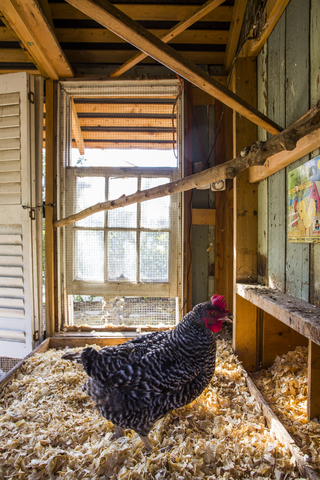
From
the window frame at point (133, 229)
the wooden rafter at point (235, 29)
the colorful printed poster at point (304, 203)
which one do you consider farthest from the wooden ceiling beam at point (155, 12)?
the colorful printed poster at point (304, 203)

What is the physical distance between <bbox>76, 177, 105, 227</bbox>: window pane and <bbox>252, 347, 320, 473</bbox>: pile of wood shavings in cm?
171

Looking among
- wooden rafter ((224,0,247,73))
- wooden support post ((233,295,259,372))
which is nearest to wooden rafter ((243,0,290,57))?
wooden rafter ((224,0,247,73))

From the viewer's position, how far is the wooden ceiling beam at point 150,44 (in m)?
0.92

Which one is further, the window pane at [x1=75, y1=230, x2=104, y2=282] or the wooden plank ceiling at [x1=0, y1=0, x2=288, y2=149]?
the window pane at [x1=75, y1=230, x2=104, y2=282]

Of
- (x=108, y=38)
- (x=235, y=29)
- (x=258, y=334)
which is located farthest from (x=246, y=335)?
(x=108, y=38)

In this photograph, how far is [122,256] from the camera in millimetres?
2238

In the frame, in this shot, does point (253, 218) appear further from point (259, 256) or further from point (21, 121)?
point (21, 121)

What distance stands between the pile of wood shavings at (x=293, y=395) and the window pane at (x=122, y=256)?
1238 mm

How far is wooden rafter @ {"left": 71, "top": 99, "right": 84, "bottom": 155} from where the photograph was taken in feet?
7.94

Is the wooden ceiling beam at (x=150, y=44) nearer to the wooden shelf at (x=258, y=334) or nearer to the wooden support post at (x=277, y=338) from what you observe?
the wooden shelf at (x=258, y=334)

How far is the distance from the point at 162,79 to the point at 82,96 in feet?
2.45

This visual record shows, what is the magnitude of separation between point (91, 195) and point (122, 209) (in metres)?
0.31

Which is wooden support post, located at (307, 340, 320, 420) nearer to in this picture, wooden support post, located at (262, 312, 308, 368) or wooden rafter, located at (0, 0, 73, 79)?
wooden support post, located at (262, 312, 308, 368)

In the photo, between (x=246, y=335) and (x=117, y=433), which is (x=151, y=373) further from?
(x=246, y=335)
